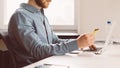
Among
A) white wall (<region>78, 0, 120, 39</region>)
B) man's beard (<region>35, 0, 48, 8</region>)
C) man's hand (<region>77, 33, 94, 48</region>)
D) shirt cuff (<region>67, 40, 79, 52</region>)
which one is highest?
man's beard (<region>35, 0, 48, 8</region>)

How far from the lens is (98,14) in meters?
3.05

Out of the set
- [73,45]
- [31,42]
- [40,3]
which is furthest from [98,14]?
[31,42]

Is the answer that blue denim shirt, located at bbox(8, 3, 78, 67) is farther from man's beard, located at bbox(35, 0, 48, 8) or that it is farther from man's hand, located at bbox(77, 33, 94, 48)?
man's beard, located at bbox(35, 0, 48, 8)

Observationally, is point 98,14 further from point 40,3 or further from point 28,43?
point 28,43

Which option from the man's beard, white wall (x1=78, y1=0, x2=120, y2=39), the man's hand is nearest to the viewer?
the man's hand

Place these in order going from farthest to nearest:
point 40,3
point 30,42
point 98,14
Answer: point 98,14
point 40,3
point 30,42

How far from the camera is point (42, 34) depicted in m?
1.90

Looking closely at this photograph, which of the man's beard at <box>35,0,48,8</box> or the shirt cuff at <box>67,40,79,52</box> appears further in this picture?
the man's beard at <box>35,0,48,8</box>

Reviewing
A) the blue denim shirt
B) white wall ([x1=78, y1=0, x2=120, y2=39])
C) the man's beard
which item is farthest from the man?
white wall ([x1=78, y1=0, x2=120, y2=39])

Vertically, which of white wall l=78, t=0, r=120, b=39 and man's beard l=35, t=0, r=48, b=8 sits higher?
man's beard l=35, t=0, r=48, b=8

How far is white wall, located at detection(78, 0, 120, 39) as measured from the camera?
3.02 metres

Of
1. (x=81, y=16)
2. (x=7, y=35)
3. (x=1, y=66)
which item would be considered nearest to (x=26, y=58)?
(x=7, y=35)

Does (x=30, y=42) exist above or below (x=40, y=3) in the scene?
below

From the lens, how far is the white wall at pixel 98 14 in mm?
3018
